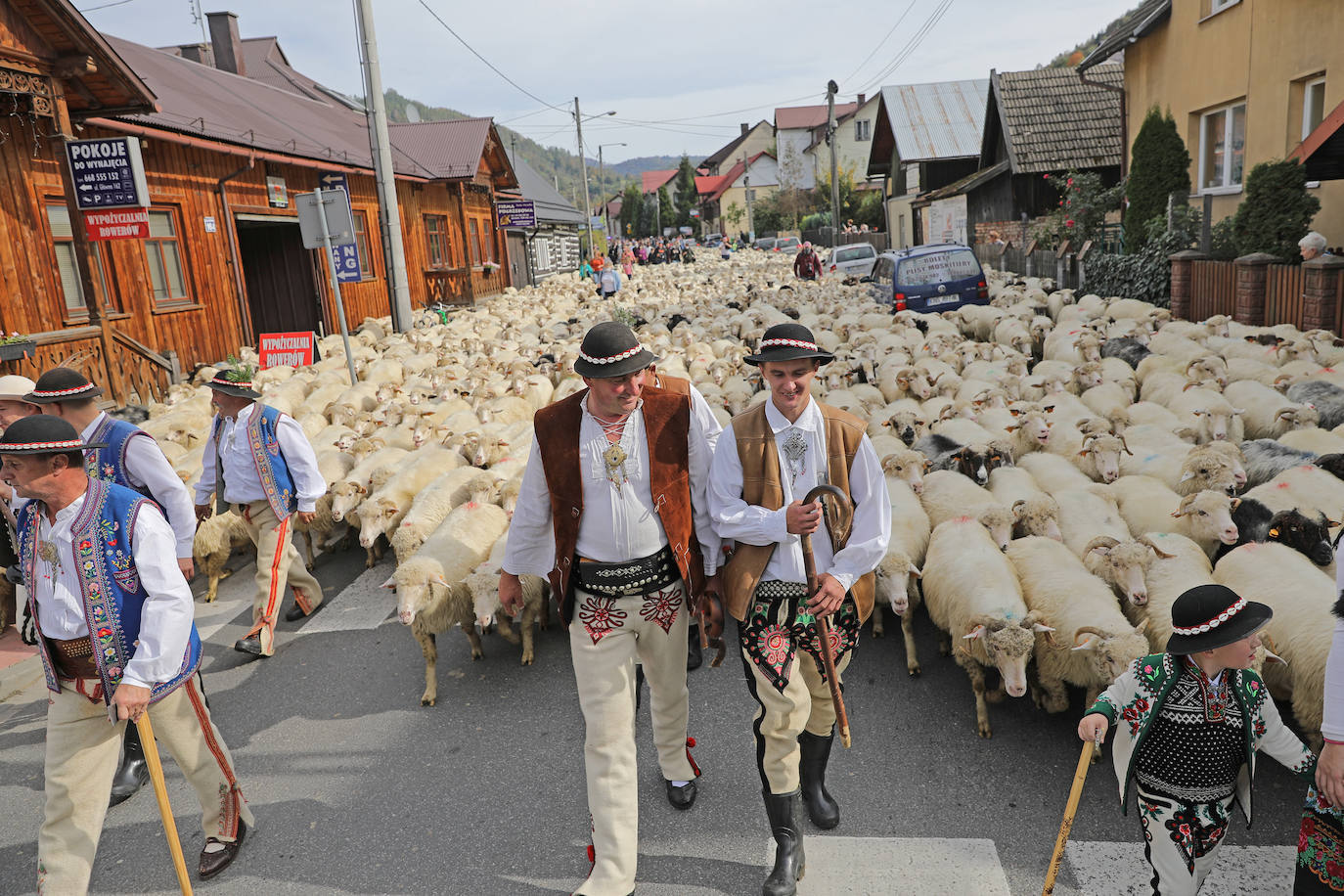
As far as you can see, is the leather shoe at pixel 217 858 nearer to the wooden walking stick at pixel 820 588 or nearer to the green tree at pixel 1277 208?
the wooden walking stick at pixel 820 588

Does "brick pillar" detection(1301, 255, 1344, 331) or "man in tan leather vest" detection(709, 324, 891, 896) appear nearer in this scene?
"man in tan leather vest" detection(709, 324, 891, 896)

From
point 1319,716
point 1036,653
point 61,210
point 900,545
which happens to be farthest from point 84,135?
point 1319,716

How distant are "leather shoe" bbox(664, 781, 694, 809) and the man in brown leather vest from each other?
573 mm

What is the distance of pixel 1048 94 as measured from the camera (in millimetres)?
27672

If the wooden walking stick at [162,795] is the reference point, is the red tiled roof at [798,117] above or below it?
above

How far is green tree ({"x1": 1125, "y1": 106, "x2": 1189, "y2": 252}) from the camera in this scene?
15.8 m

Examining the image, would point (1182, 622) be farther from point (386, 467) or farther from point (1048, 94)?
point (1048, 94)

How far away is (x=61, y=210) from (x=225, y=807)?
11.3 metres

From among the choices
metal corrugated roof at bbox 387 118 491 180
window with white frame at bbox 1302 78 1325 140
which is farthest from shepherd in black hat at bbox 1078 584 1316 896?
metal corrugated roof at bbox 387 118 491 180

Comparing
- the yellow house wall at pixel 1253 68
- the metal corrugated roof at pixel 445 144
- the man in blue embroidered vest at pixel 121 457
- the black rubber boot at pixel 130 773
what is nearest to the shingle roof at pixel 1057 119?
the yellow house wall at pixel 1253 68

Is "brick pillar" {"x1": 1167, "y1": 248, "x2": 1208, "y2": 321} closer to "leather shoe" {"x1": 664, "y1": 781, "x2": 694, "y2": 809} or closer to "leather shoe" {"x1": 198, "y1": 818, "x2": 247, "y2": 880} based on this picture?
"leather shoe" {"x1": 664, "y1": 781, "x2": 694, "y2": 809}

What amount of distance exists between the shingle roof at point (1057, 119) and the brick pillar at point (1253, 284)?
51.7 feet

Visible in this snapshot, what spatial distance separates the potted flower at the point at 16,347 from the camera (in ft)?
29.5

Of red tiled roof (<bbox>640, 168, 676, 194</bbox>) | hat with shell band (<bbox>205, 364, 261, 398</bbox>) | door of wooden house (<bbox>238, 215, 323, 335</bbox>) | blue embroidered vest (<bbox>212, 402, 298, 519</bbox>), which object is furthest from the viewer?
red tiled roof (<bbox>640, 168, 676, 194</bbox>)
